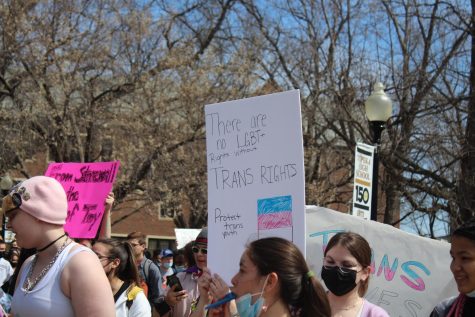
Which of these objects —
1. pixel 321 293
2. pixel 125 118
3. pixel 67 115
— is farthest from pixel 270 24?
pixel 321 293

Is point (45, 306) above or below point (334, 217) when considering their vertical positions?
above

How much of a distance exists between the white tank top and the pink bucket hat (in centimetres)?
17

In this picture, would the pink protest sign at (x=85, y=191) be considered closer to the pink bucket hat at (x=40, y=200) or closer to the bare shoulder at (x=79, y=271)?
the pink bucket hat at (x=40, y=200)

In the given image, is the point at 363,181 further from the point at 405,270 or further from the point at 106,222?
the point at 106,222

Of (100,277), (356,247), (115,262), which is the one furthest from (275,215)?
(115,262)

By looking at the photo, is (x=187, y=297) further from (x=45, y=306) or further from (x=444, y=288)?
(x=45, y=306)

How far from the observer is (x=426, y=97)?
1911 cm

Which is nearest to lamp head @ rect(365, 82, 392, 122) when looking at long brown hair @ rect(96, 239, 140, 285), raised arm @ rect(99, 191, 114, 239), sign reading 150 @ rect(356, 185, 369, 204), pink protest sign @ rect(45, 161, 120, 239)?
sign reading 150 @ rect(356, 185, 369, 204)

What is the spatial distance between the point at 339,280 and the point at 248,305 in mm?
1276

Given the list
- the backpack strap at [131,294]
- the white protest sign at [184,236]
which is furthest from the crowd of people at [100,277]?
the white protest sign at [184,236]

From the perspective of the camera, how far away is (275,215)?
4340 millimetres

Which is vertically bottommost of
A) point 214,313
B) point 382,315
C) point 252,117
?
point 382,315

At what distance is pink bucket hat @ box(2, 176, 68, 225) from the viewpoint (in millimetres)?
3400

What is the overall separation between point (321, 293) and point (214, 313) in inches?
21.3
